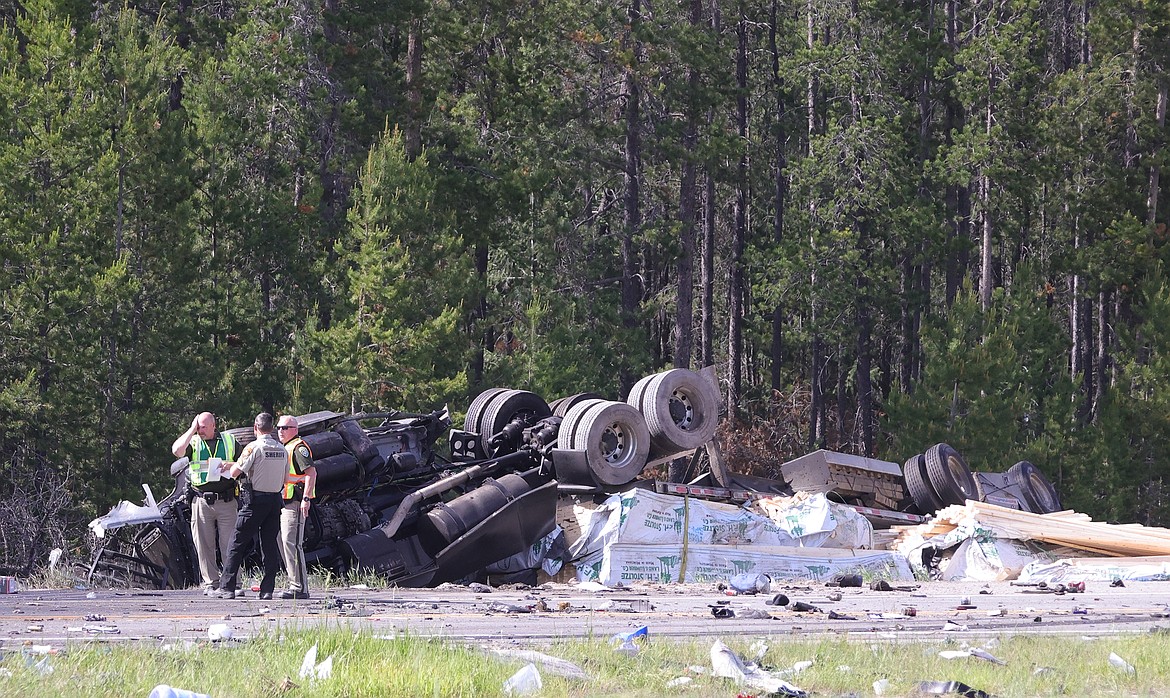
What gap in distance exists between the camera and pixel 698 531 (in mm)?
16359

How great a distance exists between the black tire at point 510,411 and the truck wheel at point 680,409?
Answer: 1.34 meters

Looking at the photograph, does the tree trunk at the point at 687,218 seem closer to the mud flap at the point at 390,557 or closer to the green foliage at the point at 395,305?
the green foliage at the point at 395,305

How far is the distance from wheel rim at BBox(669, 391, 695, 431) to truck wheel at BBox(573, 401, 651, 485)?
74cm

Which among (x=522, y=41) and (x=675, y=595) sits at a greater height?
(x=522, y=41)

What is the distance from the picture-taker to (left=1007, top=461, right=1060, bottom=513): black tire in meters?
21.7

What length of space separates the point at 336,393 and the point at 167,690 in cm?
1769

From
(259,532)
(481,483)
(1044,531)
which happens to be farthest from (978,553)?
(259,532)

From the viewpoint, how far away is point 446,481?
50.9 feet

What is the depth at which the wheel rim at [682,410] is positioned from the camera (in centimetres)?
1809

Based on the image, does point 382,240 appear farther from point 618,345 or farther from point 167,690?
point 167,690

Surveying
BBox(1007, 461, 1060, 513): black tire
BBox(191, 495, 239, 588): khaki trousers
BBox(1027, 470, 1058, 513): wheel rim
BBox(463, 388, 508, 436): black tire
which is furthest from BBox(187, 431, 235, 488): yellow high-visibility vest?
BBox(1027, 470, 1058, 513): wheel rim

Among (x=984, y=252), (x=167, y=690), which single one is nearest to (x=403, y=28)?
(x=984, y=252)

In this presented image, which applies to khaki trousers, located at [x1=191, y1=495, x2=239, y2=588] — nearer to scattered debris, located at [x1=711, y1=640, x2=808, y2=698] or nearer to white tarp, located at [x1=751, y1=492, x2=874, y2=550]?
scattered debris, located at [x1=711, y1=640, x2=808, y2=698]

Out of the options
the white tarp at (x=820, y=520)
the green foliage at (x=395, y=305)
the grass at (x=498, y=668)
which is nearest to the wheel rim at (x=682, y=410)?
the white tarp at (x=820, y=520)
